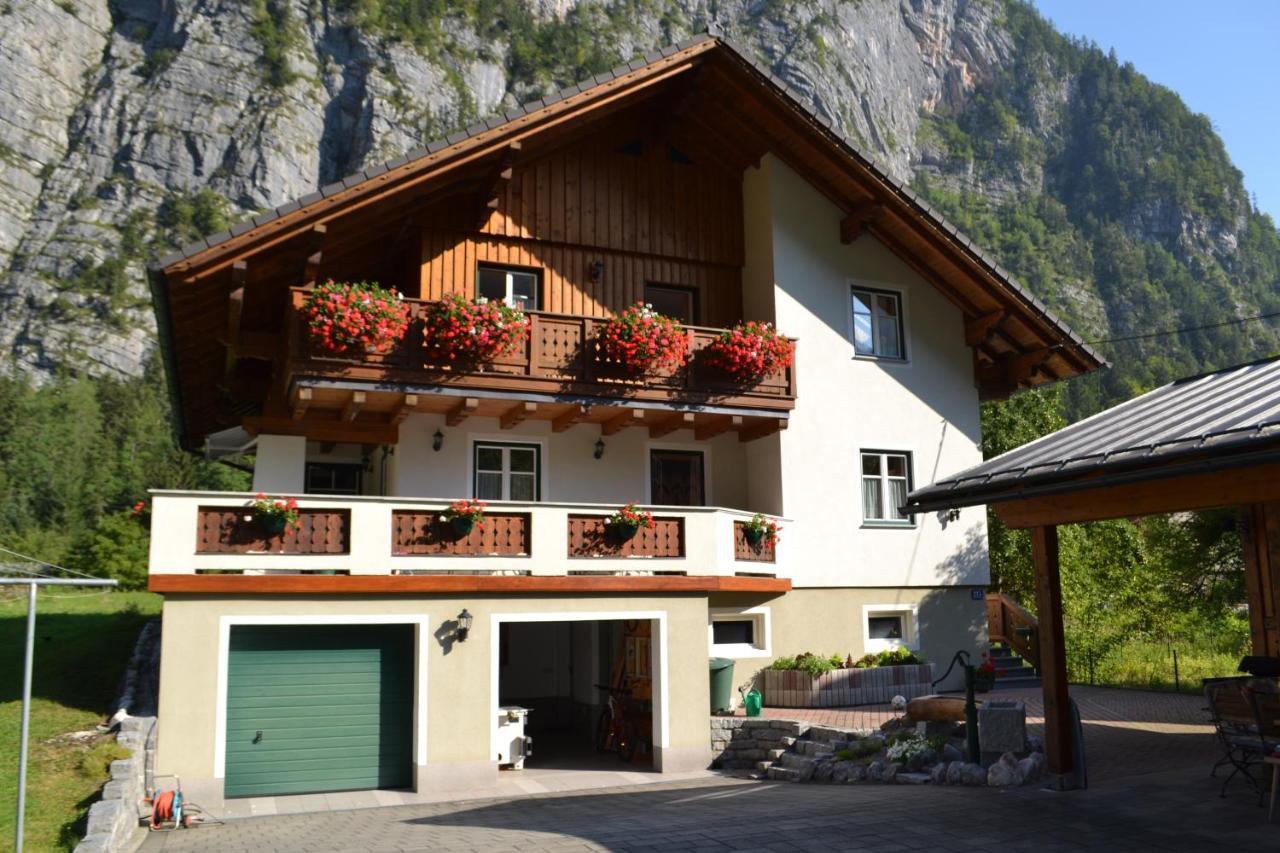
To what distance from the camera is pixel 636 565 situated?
16.9 m

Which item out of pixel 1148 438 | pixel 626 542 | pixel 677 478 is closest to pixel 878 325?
pixel 677 478

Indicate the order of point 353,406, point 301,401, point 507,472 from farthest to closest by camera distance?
point 507,472, point 353,406, point 301,401

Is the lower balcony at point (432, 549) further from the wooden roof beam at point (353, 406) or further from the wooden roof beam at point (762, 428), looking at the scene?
the wooden roof beam at point (762, 428)

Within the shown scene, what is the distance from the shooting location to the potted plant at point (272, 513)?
47.9ft

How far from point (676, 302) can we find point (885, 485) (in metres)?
5.40

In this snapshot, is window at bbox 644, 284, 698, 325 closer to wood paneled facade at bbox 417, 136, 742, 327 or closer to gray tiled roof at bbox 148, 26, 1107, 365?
wood paneled facade at bbox 417, 136, 742, 327

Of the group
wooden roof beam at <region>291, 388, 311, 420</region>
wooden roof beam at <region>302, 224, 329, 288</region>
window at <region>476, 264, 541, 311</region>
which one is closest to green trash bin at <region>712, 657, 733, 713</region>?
window at <region>476, 264, 541, 311</region>

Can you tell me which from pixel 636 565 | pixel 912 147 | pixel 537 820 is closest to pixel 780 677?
pixel 636 565

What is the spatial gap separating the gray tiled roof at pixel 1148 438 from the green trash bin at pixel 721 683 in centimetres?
712

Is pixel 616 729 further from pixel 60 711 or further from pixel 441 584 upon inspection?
pixel 60 711

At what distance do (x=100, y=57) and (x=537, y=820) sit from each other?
11016cm

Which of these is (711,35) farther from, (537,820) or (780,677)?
(537,820)

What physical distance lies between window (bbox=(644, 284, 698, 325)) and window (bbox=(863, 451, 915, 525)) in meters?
4.32

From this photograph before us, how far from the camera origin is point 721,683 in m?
18.2
